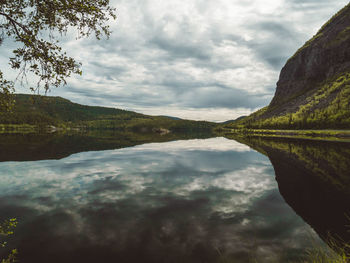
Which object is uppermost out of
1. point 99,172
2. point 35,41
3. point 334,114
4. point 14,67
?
point 334,114

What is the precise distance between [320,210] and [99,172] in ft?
70.2

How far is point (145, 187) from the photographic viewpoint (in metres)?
18.6

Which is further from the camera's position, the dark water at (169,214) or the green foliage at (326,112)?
the green foliage at (326,112)

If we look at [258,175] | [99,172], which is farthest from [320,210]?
[99,172]

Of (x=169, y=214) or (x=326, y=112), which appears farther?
(x=326, y=112)

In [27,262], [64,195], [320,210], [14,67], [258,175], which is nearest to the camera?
[27,262]

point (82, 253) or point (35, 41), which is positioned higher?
point (35, 41)

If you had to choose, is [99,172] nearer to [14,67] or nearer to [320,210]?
[14,67]

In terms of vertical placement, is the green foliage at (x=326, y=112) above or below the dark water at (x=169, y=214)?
above

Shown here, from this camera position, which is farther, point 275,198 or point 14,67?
point 275,198

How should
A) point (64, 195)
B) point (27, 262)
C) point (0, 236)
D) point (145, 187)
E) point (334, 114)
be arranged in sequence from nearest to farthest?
point (27, 262) → point (0, 236) → point (64, 195) → point (145, 187) → point (334, 114)

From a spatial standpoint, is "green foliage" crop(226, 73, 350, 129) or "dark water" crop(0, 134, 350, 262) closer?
"dark water" crop(0, 134, 350, 262)

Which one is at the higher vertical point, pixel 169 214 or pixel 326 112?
pixel 326 112

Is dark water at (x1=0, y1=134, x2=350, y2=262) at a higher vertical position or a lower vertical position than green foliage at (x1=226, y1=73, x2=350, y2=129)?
lower
